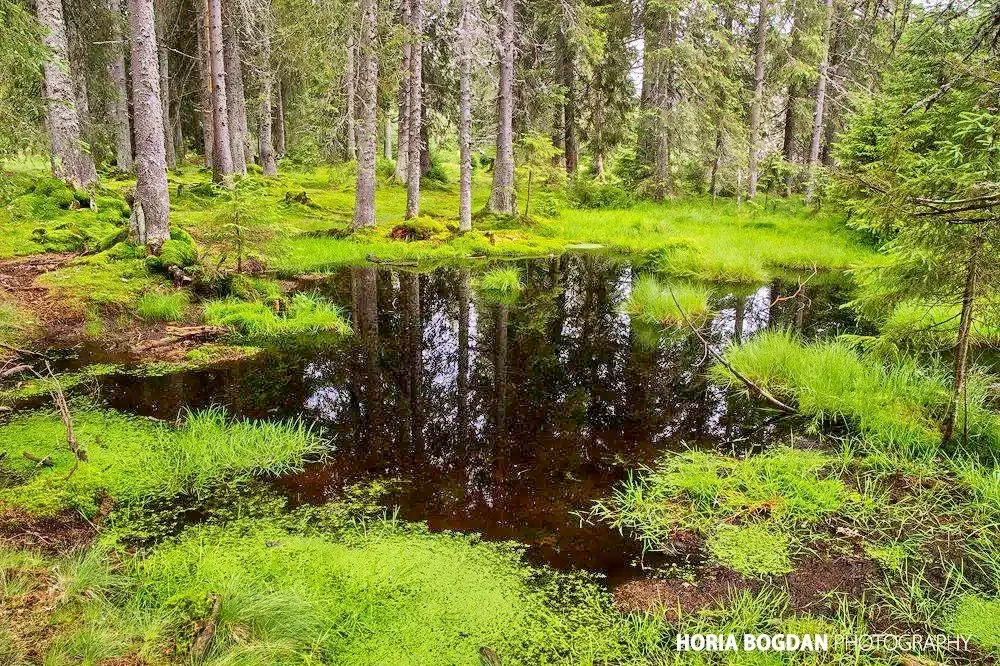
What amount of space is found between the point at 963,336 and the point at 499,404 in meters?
4.09

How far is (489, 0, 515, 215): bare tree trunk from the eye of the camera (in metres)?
16.9

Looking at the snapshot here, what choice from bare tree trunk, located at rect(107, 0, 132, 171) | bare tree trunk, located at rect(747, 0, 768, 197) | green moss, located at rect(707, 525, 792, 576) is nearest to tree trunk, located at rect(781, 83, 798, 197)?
bare tree trunk, located at rect(747, 0, 768, 197)

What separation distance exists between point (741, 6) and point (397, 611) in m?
29.3

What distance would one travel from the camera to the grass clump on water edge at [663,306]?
9555 millimetres

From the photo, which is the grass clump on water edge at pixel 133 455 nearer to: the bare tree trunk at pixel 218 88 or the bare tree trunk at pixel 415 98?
the bare tree trunk at pixel 415 98

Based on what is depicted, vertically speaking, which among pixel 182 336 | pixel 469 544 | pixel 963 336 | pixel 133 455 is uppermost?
pixel 963 336

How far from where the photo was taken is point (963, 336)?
4559 millimetres

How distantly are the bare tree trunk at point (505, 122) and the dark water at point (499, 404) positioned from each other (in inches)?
365

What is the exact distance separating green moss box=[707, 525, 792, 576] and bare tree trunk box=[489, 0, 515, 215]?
1561cm

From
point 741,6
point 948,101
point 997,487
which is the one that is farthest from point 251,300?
point 741,6

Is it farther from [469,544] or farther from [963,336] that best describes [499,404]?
[963,336]

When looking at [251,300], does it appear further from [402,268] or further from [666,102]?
[666,102]

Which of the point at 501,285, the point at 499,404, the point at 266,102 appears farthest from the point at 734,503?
the point at 266,102

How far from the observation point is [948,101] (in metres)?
10.5
